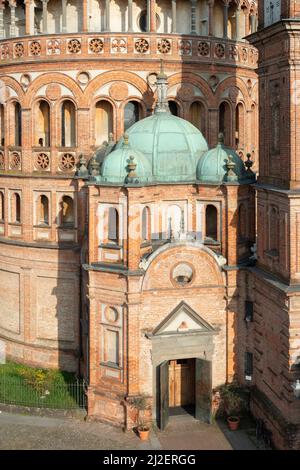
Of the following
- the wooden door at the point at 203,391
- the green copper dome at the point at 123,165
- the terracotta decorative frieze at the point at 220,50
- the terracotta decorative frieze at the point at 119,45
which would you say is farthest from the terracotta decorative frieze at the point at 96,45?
the wooden door at the point at 203,391

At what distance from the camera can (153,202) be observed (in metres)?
31.3

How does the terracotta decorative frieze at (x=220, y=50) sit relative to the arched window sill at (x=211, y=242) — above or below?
above

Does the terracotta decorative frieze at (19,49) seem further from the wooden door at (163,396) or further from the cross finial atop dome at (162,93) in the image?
the wooden door at (163,396)

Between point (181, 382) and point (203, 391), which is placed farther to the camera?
point (181, 382)

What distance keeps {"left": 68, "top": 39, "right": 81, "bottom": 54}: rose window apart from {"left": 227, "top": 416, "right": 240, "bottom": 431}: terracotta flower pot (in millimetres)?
20116

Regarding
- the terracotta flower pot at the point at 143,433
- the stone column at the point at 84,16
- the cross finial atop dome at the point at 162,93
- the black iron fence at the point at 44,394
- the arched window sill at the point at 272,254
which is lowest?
the terracotta flower pot at the point at 143,433

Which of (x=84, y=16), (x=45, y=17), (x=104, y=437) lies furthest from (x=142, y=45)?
(x=104, y=437)

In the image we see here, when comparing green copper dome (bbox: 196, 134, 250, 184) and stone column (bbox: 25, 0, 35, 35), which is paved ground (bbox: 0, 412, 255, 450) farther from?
stone column (bbox: 25, 0, 35, 35)

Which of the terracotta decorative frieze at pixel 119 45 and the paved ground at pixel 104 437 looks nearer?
the paved ground at pixel 104 437

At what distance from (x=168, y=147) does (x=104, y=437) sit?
43.9 ft

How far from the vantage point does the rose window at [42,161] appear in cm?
3741

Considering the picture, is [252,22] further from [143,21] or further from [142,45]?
[142,45]

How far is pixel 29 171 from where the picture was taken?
3762cm

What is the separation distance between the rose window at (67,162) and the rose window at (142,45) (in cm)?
Answer: 664
